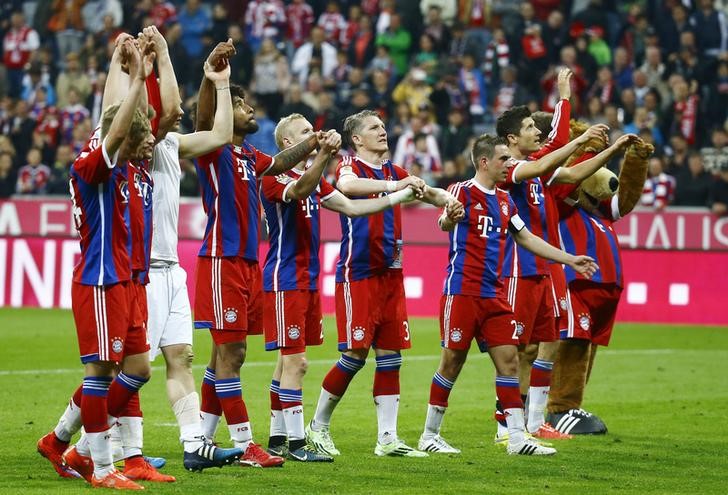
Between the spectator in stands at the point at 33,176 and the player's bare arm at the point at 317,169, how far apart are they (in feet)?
51.2

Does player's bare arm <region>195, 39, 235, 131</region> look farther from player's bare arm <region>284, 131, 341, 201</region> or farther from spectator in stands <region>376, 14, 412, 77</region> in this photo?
spectator in stands <region>376, 14, 412, 77</region>

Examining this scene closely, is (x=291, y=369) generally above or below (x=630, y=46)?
below

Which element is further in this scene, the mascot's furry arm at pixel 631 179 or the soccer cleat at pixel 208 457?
the mascot's furry arm at pixel 631 179

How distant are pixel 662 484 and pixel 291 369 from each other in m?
2.53

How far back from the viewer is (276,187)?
9.20 metres

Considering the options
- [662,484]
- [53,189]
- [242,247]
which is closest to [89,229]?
[242,247]

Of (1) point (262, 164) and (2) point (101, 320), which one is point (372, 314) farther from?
(2) point (101, 320)

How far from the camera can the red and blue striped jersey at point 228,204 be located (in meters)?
8.70

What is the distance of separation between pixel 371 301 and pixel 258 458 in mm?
1355

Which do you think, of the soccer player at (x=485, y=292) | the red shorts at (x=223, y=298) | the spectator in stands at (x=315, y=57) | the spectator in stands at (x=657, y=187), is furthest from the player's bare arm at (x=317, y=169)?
the spectator in stands at (x=315, y=57)

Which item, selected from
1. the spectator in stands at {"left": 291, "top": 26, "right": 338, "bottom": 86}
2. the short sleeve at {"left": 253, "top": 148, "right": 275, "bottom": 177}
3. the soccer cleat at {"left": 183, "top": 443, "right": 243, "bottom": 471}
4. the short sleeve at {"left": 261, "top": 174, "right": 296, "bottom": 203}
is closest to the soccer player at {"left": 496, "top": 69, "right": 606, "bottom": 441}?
the short sleeve at {"left": 261, "top": 174, "right": 296, "bottom": 203}

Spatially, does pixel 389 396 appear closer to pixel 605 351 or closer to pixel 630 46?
pixel 605 351

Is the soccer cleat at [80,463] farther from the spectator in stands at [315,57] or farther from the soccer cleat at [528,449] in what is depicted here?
the spectator in stands at [315,57]

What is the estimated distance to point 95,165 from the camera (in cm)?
747
